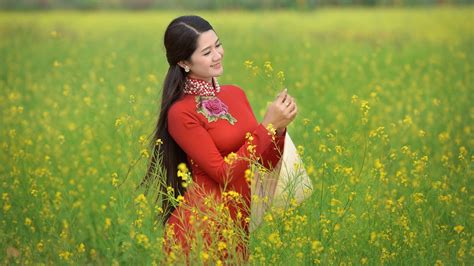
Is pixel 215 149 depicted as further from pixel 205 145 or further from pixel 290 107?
pixel 290 107

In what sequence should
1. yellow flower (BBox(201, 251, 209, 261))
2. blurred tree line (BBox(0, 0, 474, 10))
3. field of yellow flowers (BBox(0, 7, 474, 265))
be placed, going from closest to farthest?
yellow flower (BBox(201, 251, 209, 261)) < field of yellow flowers (BBox(0, 7, 474, 265)) < blurred tree line (BBox(0, 0, 474, 10))

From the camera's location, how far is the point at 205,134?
4488 mm

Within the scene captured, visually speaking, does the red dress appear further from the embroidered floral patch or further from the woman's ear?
the woman's ear

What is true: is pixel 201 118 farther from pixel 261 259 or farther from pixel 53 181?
pixel 53 181

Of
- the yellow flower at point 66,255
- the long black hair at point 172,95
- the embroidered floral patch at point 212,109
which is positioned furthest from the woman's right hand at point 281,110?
the yellow flower at point 66,255

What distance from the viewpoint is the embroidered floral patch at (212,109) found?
4.55 meters

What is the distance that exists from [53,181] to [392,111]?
3.66 m

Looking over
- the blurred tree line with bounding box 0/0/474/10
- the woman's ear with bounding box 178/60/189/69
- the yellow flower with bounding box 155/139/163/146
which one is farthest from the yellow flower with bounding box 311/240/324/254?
the blurred tree line with bounding box 0/0/474/10

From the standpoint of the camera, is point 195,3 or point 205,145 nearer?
point 205,145

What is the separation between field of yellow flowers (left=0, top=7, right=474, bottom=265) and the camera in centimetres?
478

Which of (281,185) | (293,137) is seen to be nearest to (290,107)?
(281,185)

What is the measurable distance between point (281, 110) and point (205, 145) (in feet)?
1.30

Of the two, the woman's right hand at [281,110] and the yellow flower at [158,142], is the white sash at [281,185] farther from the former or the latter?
the yellow flower at [158,142]

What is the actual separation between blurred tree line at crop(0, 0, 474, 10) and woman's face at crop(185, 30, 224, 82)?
56.8ft
